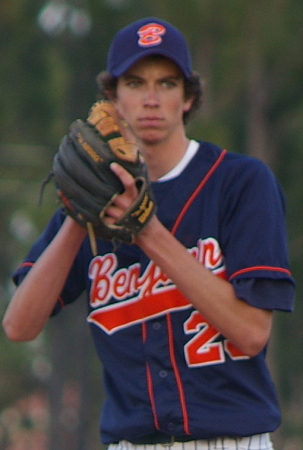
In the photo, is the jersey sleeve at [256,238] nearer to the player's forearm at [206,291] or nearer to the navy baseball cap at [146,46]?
the player's forearm at [206,291]

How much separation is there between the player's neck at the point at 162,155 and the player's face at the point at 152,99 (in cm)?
3

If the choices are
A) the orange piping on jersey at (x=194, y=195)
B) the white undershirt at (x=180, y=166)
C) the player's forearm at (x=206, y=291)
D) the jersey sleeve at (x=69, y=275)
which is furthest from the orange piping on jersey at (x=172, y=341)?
the jersey sleeve at (x=69, y=275)

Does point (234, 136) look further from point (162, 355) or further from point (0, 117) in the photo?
point (162, 355)

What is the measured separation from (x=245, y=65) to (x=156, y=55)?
60.1 feet

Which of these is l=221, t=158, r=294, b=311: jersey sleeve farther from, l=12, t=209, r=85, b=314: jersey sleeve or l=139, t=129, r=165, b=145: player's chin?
l=12, t=209, r=85, b=314: jersey sleeve

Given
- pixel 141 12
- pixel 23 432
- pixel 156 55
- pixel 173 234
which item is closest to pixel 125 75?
pixel 156 55

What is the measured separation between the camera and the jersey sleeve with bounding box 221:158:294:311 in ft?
12.5

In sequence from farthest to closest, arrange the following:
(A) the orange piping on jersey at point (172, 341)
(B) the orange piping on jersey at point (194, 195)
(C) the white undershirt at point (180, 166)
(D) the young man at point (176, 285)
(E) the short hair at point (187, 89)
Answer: (E) the short hair at point (187, 89), (C) the white undershirt at point (180, 166), (B) the orange piping on jersey at point (194, 195), (A) the orange piping on jersey at point (172, 341), (D) the young man at point (176, 285)

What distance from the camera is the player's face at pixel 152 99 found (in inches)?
161

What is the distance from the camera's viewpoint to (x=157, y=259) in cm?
371

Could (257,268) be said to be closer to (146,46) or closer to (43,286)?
(43,286)

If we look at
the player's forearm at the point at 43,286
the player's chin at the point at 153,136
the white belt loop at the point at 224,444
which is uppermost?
the player's chin at the point at 153,136

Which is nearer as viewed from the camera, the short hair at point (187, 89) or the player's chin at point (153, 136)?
the player's chin at point (153, 136)

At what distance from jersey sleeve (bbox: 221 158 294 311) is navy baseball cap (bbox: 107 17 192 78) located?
470 millimetres
